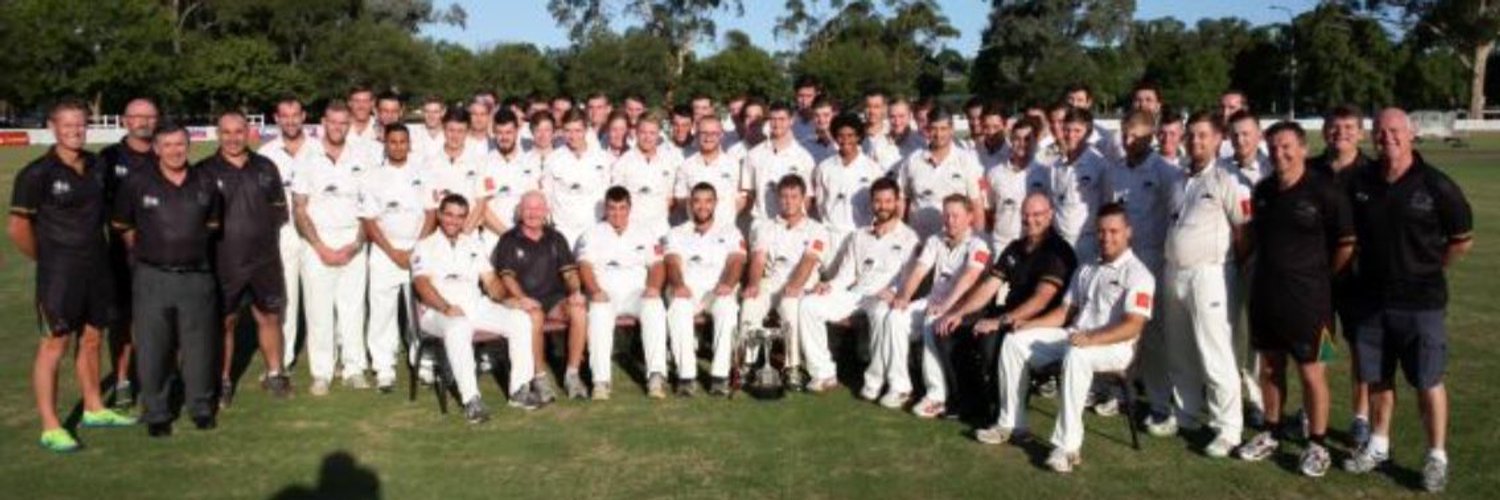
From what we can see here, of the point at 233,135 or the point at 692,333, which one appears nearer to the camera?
the point at 233,135

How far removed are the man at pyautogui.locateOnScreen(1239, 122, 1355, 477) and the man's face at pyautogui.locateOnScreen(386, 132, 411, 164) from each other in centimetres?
522

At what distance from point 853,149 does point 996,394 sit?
7.88ft

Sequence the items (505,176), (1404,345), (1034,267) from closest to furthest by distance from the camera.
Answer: (1404,345)
(1034,267)
(505,176)

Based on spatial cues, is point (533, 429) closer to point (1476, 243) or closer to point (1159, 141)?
point (1159, 141)

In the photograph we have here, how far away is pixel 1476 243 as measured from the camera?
14.4 meters

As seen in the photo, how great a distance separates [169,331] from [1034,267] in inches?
190

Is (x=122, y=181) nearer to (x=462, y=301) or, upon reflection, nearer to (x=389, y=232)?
(x=389, y=232)

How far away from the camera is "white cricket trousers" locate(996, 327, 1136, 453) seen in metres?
5.87

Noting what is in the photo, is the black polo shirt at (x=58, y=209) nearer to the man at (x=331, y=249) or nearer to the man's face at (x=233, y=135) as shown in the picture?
the man's face at (x=233, y=135)

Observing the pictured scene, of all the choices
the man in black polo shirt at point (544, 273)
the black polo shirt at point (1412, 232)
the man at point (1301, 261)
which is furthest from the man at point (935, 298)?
the black polo shirt at point (1412, 232)

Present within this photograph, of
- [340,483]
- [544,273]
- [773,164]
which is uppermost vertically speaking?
[773,164]

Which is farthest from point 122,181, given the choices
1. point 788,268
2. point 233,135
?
point 788,268

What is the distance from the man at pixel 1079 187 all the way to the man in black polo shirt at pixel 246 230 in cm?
482

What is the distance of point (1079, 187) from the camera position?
723cm
